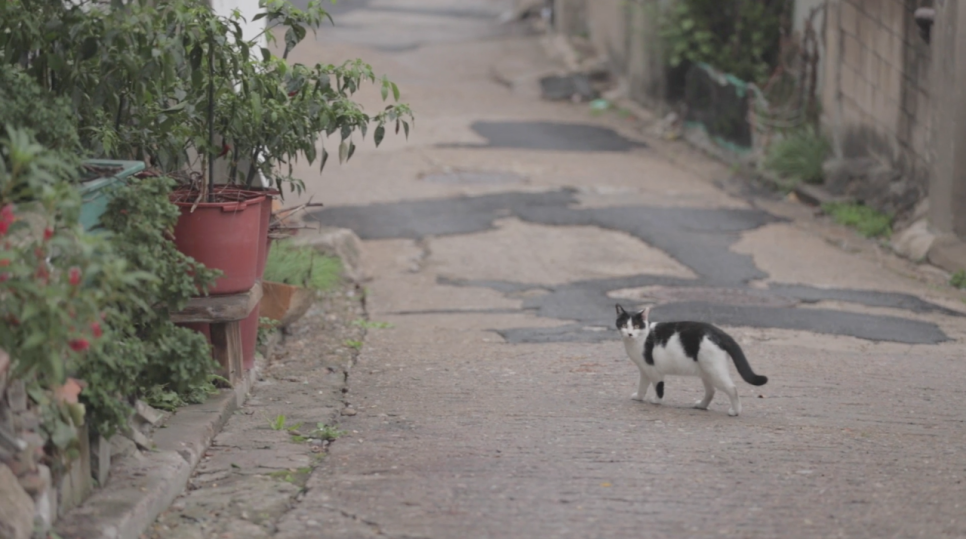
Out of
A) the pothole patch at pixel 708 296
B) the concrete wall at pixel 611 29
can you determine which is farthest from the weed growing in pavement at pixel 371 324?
the concrete wall at pixel 611 29

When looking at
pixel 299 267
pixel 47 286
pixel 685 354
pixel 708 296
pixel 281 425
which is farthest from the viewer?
pixel 708 296

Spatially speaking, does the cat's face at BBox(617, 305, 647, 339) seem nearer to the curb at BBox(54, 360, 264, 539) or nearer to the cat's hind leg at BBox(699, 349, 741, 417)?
the cat's hind leg at BBox(699, 349, 741, 417)

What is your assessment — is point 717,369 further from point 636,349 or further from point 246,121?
point 246,121

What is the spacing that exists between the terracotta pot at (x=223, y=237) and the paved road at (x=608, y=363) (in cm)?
100

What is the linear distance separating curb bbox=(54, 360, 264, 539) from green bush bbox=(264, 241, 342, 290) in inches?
95.1

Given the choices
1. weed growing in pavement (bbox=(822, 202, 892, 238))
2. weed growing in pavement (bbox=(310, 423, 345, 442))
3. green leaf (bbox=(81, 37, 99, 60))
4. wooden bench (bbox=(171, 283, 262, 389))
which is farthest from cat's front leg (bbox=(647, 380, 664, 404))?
weed growing in pavement (bbox=(822, 202, 892, 238))

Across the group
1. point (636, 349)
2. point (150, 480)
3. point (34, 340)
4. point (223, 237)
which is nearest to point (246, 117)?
point (223, 237)

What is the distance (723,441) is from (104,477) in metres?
2.90

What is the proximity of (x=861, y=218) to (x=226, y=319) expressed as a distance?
9.36 meters

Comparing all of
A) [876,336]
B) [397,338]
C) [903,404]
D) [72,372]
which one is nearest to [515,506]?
[72,372]

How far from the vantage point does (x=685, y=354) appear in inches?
247

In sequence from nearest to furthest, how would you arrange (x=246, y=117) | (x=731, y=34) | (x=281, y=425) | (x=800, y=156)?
(x=281, y=425) → (x=246, y=117) → (x=800, y=156) → (x=731, y=34)

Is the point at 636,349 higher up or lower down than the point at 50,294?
lower down

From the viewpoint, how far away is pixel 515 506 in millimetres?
4918
